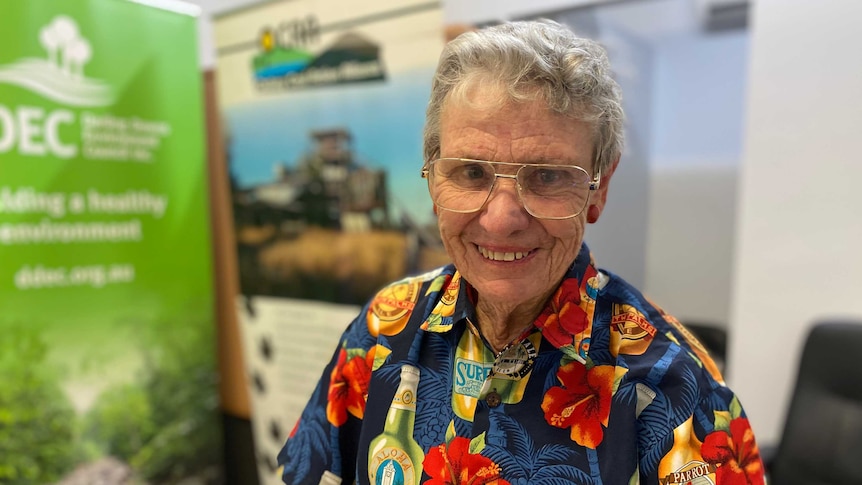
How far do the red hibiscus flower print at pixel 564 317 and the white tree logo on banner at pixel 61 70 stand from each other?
77.0 inches

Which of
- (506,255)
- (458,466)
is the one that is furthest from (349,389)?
(506,255)

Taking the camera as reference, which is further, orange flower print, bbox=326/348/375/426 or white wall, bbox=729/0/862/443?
white wall, bbox=729/0/862/443

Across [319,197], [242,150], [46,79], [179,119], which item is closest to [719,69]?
[319,197]

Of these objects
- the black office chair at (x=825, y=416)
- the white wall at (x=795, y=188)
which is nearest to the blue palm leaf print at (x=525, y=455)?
the black office chair at (x=825, y=416)

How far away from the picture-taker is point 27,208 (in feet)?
6.34

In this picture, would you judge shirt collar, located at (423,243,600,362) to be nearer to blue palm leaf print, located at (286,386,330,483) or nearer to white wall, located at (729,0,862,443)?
blue palm leaf print, located at (286,386,330,483)

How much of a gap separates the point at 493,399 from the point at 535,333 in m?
0.11

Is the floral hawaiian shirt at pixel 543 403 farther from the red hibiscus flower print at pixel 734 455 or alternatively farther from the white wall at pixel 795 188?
the white wall at pixel 795 188

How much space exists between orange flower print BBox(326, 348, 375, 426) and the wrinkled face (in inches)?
10.4

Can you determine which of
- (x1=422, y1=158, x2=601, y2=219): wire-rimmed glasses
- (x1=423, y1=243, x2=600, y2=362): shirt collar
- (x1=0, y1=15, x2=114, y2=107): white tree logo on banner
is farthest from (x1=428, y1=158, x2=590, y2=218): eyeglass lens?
(x1=0, y1=15, x2=114, y2=107): white tree logo on banner

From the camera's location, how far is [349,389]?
0.98 metres

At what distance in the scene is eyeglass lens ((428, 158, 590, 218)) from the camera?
2.49 feet

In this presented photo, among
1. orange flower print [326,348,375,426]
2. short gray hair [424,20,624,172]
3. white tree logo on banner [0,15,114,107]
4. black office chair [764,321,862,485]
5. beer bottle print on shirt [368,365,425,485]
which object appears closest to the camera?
short gray hair [424,20,624,172]

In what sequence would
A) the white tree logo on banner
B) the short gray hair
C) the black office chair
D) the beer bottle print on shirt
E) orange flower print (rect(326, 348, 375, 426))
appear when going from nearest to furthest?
the short gray hair < the beer bottle print on shirt < orange flower print (rect(326, 348, 375, 426)) < the black office chair < the white tree logo on banner
